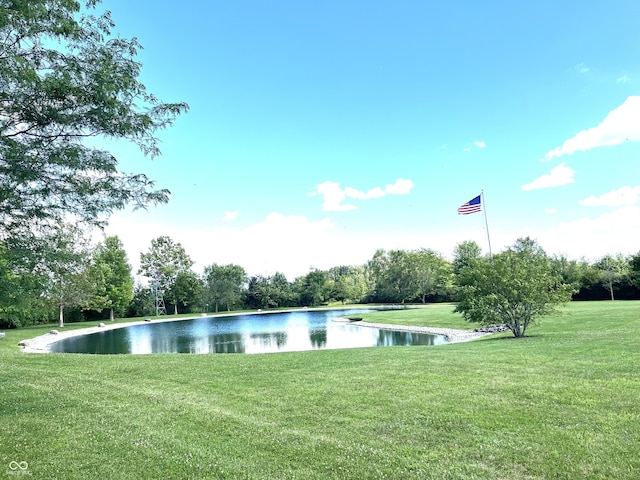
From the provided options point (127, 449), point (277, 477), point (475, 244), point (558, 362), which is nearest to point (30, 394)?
point (127, 449)

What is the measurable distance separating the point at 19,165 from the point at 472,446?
593 cm

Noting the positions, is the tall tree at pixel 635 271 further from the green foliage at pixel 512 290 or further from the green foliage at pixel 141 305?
the green foliage at pixel 141 305

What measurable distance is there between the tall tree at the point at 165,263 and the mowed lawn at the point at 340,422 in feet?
174

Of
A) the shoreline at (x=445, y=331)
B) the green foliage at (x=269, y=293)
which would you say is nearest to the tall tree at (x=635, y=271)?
the shoreline at (x=445, y=331)

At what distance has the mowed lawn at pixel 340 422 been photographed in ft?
11.4

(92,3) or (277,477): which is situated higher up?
(92,3)

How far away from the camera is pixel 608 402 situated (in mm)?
4816

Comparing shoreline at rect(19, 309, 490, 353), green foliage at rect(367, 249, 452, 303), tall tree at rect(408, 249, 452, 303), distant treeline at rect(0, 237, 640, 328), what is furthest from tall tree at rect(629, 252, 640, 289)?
shoreline at rect(19, 309, 490, 353)

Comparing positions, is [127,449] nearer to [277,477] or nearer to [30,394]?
[277,477]

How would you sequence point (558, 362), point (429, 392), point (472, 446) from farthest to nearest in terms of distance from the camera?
point (558, 362)
point (429, 392)
point (472, 446)

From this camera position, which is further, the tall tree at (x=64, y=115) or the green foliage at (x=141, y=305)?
the green foliage at (x=141, y=305)

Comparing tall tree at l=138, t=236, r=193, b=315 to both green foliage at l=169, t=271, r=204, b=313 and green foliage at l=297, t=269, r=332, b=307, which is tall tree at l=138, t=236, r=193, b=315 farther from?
green foliage at l=297, t=269, r=332, b=307

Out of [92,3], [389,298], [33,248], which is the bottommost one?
[389,298]

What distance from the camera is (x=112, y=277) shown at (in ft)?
141
